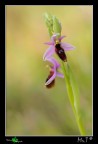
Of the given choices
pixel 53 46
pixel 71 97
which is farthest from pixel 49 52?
pixel 71 97

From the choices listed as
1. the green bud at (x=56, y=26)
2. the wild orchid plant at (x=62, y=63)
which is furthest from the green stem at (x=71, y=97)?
the green bud at (x=56, y=26)

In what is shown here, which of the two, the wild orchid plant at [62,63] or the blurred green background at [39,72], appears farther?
the blurred green background at [39,72]

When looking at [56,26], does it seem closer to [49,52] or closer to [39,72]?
[49,52]

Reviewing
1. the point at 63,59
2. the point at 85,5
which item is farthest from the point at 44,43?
the point at 85,5

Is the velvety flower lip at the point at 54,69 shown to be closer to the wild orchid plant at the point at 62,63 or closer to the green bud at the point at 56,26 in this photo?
the wild orchid plant at the point at 62,63

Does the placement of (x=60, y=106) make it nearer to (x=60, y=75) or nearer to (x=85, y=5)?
(x=60, y=75)

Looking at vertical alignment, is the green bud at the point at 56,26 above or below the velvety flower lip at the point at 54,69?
above
